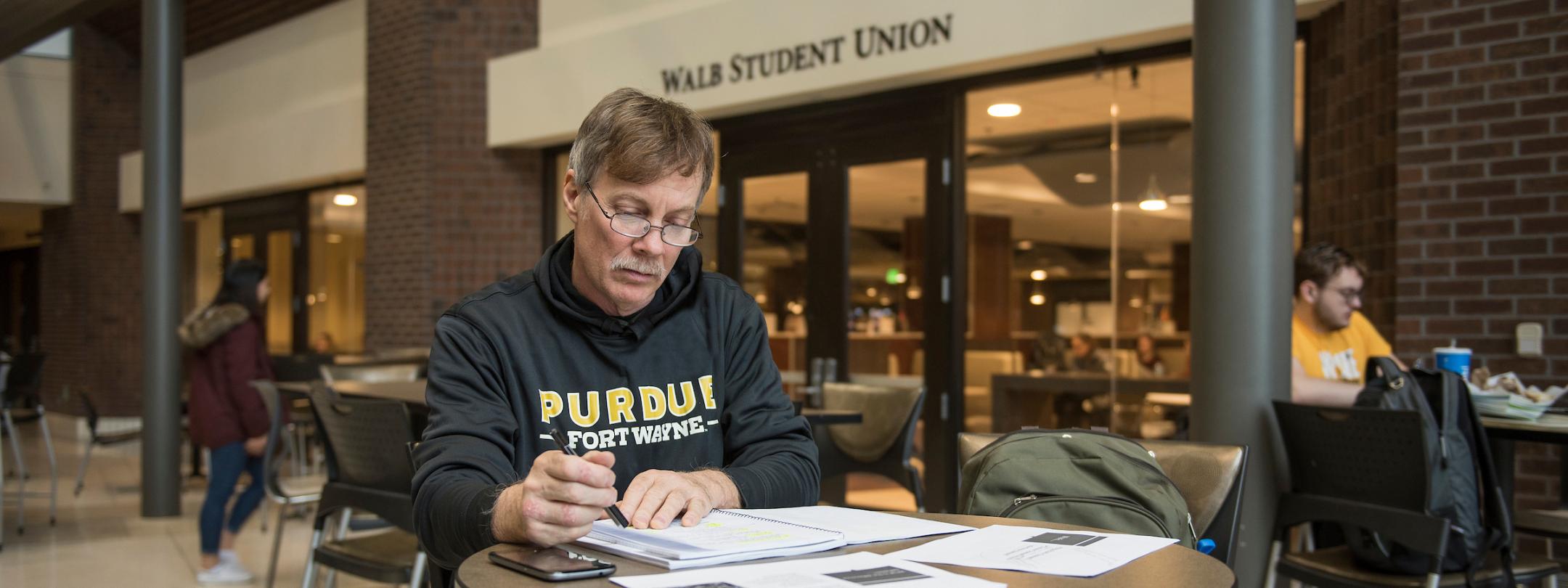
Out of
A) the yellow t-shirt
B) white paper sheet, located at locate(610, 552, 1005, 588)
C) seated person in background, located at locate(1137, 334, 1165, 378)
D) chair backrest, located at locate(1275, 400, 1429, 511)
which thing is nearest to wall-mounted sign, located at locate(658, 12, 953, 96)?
seated person in background, located at locate(1137, 334, 1165, 378)

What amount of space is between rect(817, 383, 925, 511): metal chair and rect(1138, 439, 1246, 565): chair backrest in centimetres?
202

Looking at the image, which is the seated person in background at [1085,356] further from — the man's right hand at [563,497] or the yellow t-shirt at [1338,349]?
the man's right hand at [563,497]

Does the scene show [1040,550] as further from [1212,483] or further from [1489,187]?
[1489,187]

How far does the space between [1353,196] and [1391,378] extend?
1982mm

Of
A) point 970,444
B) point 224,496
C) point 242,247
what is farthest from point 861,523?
point 242,247

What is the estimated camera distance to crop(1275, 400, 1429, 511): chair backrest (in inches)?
119

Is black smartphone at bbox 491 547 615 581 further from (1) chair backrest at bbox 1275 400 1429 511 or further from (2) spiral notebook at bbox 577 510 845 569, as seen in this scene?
(1) chair backrest at bbox 1275 400 1429 511

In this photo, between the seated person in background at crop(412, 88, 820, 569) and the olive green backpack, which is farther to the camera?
the olive green backpack

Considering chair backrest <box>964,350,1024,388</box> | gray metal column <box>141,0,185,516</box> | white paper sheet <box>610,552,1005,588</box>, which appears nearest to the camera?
white paper sheet <box>610,552,1005,588</box>

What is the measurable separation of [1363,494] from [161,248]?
655 cm

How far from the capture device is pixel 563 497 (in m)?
1.31

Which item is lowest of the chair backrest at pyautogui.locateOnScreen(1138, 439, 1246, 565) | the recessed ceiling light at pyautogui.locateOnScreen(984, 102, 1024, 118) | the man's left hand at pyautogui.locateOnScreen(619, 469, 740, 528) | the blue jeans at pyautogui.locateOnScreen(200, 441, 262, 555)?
the blue jeans at pyautogui.locateOnScreen(200, 441, 262, 555)

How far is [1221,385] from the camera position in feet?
11.5

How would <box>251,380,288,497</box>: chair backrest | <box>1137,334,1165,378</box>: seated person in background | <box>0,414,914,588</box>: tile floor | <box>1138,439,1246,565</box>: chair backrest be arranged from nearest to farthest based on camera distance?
<box>1138,439,1246,565</box>: chair backrest < <box>251,380,288,497</box>: chair backrest < <box>0,414,914,588</box>: tile floor < <box>1137,334,1165,378</box>: seated person in background
